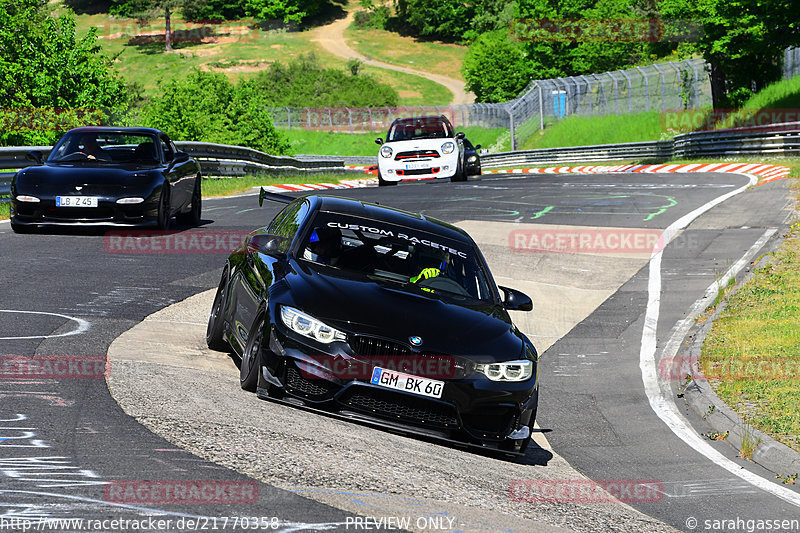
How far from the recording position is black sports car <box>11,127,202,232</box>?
1400cm

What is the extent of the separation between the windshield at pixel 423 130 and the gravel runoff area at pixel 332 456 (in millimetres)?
20096

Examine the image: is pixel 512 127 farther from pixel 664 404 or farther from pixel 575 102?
pixel 664 404

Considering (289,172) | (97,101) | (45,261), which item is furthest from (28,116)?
(45,261)

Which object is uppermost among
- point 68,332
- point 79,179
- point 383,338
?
point 79,179

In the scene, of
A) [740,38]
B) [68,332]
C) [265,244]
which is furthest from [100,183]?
[740,38]

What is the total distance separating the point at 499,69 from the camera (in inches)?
3816

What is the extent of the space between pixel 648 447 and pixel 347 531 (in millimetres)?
3928

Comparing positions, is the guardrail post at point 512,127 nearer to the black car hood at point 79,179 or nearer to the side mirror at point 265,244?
→ the black car hood at point 79,179

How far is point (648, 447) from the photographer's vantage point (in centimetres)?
786

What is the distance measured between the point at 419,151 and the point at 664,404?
19234mm

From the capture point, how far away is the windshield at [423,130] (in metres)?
27.9

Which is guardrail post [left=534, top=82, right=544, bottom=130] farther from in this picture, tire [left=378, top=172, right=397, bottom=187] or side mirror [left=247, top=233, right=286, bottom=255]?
side mirror [left=247, top=233, right=286, bottom=255]

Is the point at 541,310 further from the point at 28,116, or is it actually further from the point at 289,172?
the point at 28,116

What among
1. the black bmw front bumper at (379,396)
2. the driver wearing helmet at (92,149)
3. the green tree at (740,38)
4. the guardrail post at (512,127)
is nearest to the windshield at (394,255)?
the black bmw front bumper at (379,396)
